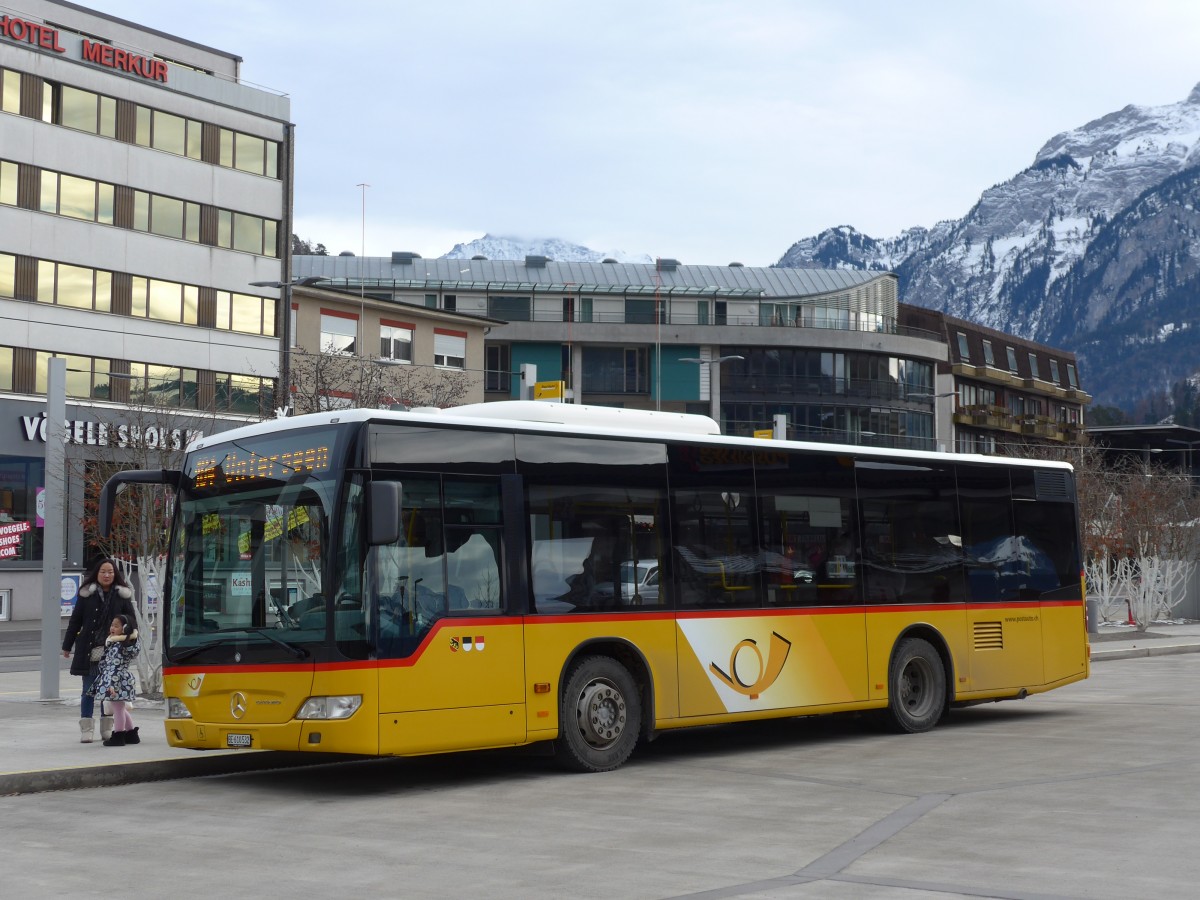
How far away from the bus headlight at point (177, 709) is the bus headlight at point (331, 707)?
1502mm

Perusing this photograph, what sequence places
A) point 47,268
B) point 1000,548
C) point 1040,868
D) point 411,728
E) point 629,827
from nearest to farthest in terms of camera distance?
point 1040,868, point 629,827, point 411,728, point 1000,548, point 47,268

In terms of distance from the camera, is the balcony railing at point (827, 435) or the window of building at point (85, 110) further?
the balcony railing at point (827, 435)

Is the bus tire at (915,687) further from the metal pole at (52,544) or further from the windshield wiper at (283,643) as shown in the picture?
the metal pole at (52,544)

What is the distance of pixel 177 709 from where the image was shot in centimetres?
1305

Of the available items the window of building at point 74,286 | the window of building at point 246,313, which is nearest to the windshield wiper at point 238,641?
the window of building at point 74,286

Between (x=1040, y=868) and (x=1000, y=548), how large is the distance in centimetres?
992

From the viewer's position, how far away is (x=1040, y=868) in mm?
8633

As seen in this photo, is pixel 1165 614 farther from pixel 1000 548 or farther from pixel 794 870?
pixel 794 870

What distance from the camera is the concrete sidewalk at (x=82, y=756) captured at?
12.6 meters

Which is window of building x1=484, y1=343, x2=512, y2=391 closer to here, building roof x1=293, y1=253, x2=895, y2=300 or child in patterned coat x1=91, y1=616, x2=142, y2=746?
building roof x1=293, y1=253, x2=895, y2=300

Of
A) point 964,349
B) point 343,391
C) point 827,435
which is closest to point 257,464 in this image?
point 343,391

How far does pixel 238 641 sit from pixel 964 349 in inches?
4014

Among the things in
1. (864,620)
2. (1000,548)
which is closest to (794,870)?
(864,620)

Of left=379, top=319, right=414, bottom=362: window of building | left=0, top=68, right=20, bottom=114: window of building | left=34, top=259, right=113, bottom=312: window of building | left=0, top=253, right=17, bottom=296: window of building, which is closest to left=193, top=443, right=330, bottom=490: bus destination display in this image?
left=0, top=253, right=17, bottom=296: window of building
